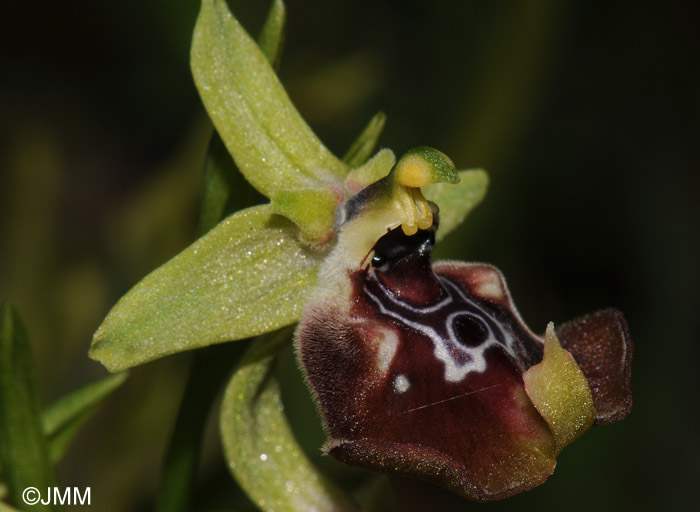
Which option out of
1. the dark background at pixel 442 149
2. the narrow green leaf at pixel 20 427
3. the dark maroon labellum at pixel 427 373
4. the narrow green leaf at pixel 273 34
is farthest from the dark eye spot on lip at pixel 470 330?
the dark background at pixel 442 149

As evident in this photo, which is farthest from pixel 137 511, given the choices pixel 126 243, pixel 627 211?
pixel 627 211

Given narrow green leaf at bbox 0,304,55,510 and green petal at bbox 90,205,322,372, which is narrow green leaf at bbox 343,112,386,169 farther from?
narrow green leaf at bbox 0,304,55,510

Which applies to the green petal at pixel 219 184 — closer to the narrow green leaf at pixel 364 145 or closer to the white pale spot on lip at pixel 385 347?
the narrow green leaf at pixel 364 145

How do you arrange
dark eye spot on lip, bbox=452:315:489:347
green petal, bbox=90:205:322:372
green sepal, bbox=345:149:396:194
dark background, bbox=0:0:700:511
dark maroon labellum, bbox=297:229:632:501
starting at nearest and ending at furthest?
dark maroon labellum, bbox=297:229:632:501, green petal, bbox=90:205:322:372, dark eye spot on lip, bbox=452:315:489:347, green sepal, bbox=345:149:396:194, dark background, bbox=0:0:700:511

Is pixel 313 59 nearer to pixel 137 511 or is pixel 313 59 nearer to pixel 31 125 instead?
pixel 31 125

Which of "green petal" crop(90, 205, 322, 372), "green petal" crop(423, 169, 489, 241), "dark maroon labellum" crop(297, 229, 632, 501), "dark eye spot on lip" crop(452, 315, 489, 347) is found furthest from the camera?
"green petal" crop(423, 169, 489, 241)

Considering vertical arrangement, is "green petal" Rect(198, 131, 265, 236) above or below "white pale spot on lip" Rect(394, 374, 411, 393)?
above

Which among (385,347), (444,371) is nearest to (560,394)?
(444,371)

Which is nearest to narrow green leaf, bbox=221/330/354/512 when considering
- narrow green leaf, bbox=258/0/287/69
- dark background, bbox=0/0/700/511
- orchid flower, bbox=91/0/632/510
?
orchid flower, bbox=91/0/632/510
